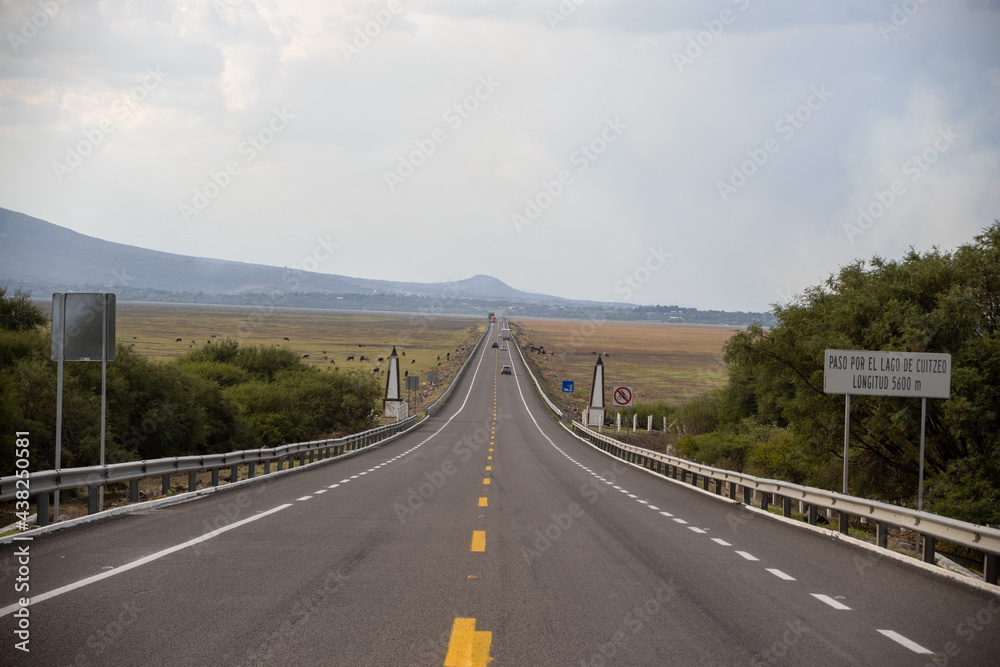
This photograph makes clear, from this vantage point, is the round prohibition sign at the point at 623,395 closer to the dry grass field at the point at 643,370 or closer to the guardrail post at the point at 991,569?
the guardrail post at the point at 991,569

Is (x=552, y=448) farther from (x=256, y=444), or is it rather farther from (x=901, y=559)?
(x=901, y=559)

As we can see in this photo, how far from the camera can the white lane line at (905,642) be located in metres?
6.80

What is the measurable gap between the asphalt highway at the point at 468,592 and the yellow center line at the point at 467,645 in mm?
28

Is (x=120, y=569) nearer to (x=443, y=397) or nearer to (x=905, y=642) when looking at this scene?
(x=905, y=642)

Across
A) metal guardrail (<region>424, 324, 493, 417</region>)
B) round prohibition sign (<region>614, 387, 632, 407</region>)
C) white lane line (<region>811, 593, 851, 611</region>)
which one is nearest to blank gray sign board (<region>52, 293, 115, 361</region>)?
white lane line (<region>811, 593, 851, 611</region>)

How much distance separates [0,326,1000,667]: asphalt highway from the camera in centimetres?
646

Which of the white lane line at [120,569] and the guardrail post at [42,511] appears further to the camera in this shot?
the guardrail post at [42,511]

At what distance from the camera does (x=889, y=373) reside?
55.4 feet

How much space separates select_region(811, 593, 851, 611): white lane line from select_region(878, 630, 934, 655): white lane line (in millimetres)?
966

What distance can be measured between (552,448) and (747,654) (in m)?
37.6

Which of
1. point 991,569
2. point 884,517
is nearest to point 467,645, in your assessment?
point 991,569

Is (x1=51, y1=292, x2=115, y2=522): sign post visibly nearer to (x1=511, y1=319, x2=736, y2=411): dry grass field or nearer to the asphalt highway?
the asphalt highway

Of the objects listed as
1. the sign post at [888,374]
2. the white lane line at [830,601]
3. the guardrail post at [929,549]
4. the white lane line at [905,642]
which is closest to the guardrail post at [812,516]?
the sign post at [888,374]

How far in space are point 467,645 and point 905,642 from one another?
3.59 m
